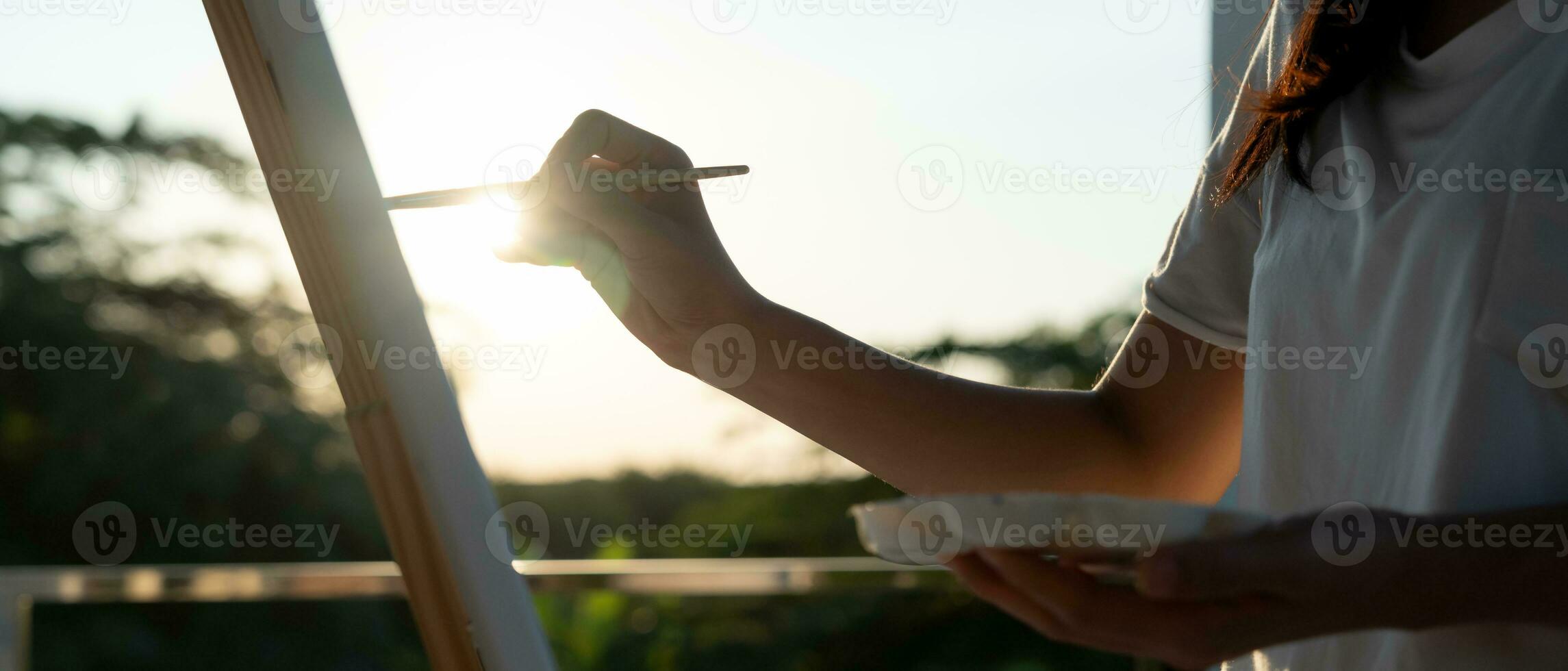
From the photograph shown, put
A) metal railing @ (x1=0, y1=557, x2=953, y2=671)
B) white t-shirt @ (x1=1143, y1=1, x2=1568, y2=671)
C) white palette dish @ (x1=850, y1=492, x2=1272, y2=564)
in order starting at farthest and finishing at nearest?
metal railing @ (x1=0, y1=557, x2=953, y2=671) < white t-shirt @ (x1=1143, y1=1, x2=1568, y2=671) < white palette dish @ (x1=850, y1=492, x2=1272, y2=564)

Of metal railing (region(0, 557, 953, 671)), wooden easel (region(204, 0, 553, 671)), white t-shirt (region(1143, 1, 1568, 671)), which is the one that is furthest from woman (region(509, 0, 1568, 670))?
metal railing (region(0, 557, 953, 671))

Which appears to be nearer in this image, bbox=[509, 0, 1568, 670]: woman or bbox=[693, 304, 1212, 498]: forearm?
bbox=[509, 0, 1568, 670]: woman

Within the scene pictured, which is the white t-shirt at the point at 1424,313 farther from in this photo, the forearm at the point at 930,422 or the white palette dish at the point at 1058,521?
the white palette dish at the point at 1058,521

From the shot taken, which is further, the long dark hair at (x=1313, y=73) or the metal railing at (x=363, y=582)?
the metal railing at (x=363, y=582)

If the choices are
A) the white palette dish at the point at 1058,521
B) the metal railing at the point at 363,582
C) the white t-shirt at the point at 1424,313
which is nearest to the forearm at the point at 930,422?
the white t-shirt at the point at 1424,313

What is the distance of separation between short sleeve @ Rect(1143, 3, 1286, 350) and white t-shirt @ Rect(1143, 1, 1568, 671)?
0.10 ft

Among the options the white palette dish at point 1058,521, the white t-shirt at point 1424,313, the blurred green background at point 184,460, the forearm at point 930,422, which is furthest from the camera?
the blurred green background at point 184,460

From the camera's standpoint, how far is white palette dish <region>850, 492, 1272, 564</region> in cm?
36

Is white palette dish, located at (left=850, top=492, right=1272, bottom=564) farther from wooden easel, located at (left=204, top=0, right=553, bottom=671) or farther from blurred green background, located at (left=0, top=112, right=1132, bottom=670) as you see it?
blurred green background, located at (left=0, top=112, right=1132, bottom=670)

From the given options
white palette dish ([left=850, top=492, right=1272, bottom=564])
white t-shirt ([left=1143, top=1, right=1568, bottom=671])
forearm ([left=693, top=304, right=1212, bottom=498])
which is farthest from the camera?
forearm ([left=693, top=304, right=1212, bottom=498])

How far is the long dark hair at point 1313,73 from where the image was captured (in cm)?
64

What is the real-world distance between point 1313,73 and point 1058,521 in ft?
1.41

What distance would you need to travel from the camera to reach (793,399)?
2.55 feet

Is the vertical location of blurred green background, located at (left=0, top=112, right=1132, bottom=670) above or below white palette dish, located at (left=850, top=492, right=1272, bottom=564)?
above
